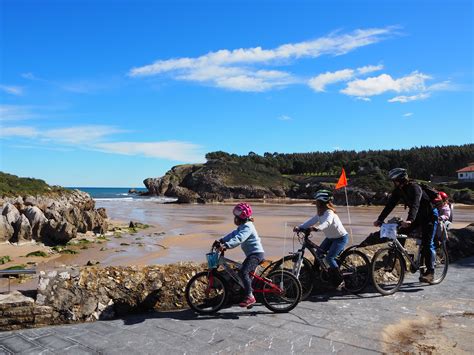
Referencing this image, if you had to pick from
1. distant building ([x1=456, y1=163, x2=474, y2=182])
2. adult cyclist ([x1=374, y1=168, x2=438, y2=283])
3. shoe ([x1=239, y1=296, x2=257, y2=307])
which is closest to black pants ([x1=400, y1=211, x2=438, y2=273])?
adult cyclist ([x1=374, y1=168, x2=438, y2=283])

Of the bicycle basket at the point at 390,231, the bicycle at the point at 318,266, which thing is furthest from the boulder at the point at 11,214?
the bicycle basket at the point at 390,231

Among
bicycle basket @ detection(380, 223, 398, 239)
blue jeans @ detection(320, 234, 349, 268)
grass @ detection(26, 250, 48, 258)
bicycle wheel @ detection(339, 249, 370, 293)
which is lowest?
grass @ detection(26, 250, 48, 258)

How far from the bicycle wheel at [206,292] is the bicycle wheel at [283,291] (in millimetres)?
650

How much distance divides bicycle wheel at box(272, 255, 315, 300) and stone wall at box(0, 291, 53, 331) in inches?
134

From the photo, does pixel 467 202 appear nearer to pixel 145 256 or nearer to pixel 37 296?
pixel 145 256

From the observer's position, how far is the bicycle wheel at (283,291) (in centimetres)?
610

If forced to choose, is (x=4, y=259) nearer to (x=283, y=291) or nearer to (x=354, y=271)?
(x=283, y=291)

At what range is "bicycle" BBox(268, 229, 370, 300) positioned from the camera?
6.58 meters

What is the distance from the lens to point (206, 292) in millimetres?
6109

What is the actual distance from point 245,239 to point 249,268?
1.44 ft

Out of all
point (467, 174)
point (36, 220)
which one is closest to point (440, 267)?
point (36, 220)

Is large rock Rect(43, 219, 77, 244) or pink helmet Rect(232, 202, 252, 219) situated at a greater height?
pink helmet Rect(232, 202, 252, 219)

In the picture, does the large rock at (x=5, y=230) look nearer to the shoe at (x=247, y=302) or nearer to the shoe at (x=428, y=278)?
the shoe at (x=247, y=302)

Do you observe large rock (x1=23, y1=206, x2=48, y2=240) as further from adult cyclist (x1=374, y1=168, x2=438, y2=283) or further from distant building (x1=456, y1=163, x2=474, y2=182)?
distant building (x1=456, y1=163, x2=474, y2=182)
